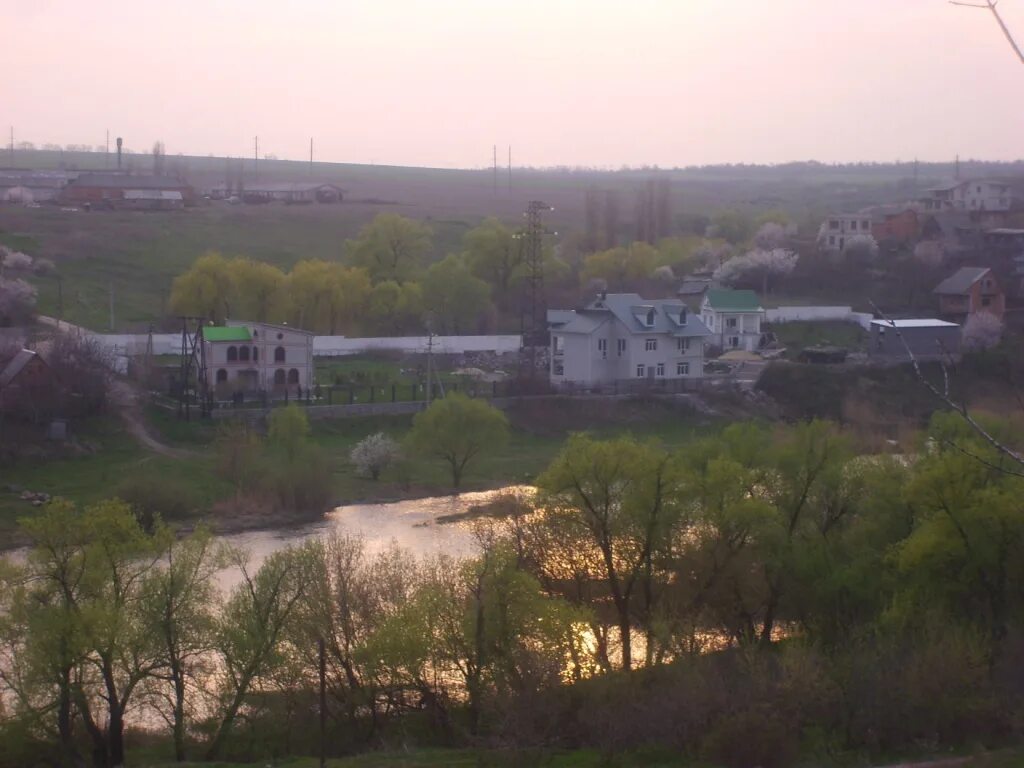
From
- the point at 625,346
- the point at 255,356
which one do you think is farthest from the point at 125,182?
the point at 625,346

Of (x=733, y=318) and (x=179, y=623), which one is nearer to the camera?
(x=179, y=623)

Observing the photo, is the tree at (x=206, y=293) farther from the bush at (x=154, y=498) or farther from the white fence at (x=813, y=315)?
the white fence at (x=813, y=315)

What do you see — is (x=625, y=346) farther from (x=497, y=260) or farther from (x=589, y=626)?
(x=589, y=626)

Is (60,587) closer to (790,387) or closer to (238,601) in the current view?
(238,601)

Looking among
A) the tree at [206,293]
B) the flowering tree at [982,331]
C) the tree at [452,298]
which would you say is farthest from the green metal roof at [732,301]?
the tree at [206,293]

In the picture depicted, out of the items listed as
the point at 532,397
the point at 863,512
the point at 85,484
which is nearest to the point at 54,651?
the point at 863,512

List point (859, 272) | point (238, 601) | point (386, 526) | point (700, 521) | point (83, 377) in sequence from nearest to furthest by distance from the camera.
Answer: point (238, 601)
point (700, 521)
point (386, 526)
point (83, 377)
point (859, 272)
